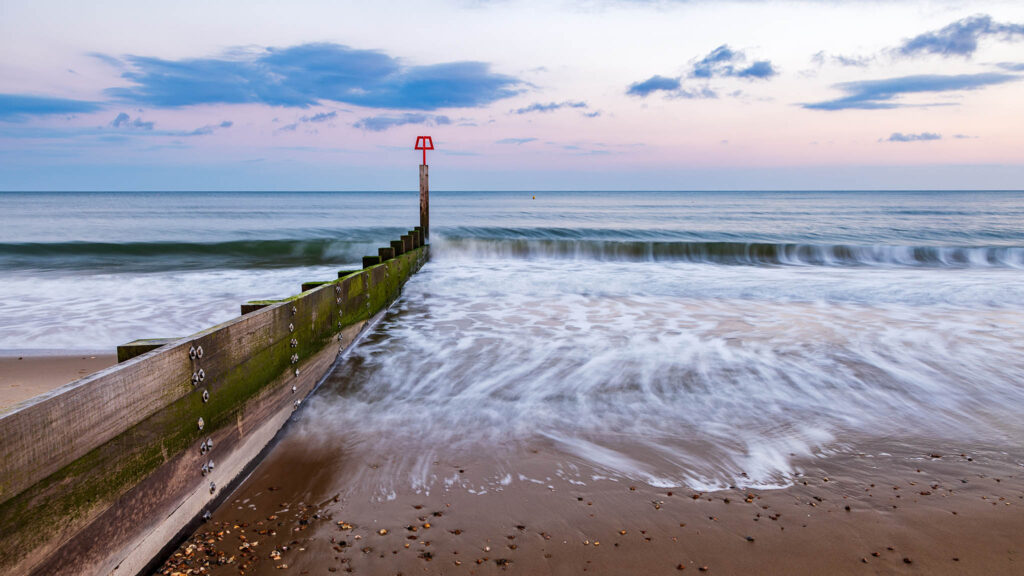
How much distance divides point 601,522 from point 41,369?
5583 millimetres

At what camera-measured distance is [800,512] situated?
306 cm

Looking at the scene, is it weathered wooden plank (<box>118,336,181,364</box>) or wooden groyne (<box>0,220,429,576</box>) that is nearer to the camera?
wooden groyne (<box>0,220,429,576</box>)

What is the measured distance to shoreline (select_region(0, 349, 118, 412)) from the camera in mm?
5027

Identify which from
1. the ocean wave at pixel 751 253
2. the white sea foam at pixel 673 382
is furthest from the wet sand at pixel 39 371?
the ocean wave at pixel 751 253

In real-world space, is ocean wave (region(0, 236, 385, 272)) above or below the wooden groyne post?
below

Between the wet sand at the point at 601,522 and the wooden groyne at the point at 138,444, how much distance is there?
217mm

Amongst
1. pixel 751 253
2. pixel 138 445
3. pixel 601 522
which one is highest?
pixel 138 445

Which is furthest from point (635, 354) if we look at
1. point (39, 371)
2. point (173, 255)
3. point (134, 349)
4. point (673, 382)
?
point (173, 255)

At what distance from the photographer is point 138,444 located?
231 centimetres

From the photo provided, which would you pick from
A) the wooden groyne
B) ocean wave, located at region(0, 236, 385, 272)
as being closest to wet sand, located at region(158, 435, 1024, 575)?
the wooden groyne

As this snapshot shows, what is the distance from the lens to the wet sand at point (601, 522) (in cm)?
262

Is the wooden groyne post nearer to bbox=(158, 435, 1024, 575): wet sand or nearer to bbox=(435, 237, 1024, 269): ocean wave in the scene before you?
bbox=(158, 435, 1024, 575): wet sand

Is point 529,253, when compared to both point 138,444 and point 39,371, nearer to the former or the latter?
point 39,371

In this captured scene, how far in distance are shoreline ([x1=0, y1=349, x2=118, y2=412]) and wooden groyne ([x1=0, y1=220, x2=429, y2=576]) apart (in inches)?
97.5
